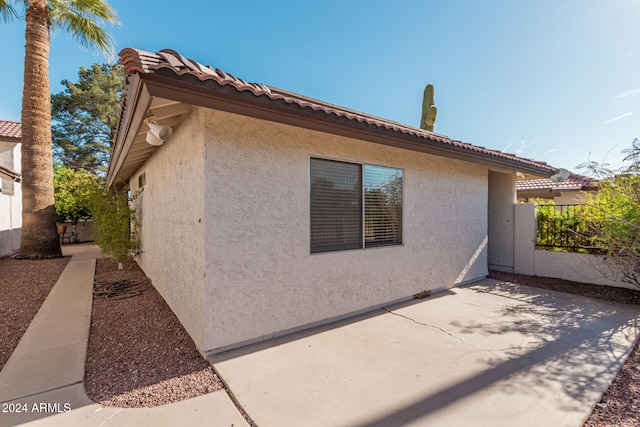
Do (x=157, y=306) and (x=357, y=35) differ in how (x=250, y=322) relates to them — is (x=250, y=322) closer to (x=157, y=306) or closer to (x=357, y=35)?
(x=157, y=306)

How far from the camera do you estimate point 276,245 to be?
431 centimetres

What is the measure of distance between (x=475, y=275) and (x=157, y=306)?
27.3ft

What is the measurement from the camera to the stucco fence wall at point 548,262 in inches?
291

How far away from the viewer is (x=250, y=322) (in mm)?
4117

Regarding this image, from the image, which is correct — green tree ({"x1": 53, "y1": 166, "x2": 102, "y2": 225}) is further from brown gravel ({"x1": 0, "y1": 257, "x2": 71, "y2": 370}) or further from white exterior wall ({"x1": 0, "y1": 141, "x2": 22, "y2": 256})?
brown gravel ({"x1": 0, "y1": 257, "x2": 71, "y2": 370})

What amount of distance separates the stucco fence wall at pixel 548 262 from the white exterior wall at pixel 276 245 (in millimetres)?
4994

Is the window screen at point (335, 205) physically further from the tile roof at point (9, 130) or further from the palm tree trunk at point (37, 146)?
the tile roof at point (9, 130)

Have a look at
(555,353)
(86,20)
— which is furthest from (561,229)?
(86,20)

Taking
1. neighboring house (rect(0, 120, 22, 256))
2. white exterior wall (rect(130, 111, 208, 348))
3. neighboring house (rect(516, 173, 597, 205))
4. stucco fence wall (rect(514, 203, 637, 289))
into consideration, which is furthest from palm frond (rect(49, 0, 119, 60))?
neighboring house (rect(516, 173, 597, 205))

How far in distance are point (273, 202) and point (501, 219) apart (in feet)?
28.5

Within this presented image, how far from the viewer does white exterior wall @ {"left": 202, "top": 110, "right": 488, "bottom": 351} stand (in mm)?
3816

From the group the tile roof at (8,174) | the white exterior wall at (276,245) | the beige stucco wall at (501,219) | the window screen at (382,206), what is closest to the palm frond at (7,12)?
the tile roof at (8,174)

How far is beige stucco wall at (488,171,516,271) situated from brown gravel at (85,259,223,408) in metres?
9.72

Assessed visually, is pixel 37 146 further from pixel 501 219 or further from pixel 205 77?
pixel 501 219
